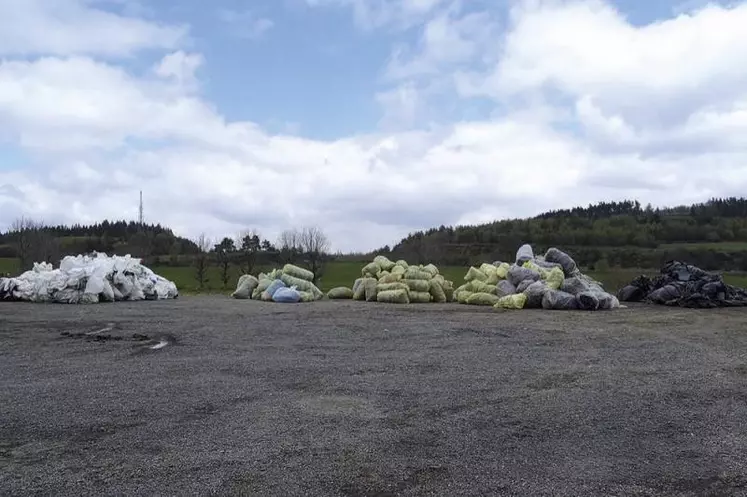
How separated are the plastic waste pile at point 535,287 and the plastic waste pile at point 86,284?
1338cm

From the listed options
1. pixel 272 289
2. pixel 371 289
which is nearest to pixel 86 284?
pixel 272 289

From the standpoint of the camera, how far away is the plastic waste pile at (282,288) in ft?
80.5

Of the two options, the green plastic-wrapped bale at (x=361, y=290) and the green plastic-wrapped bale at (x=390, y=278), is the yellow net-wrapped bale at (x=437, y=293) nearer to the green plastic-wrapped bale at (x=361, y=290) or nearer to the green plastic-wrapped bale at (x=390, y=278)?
the green plastic-wrapped bale at (x=390, y=278)

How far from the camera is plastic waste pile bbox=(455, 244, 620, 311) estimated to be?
819 inches

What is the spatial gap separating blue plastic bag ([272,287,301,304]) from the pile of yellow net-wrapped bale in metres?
2.52

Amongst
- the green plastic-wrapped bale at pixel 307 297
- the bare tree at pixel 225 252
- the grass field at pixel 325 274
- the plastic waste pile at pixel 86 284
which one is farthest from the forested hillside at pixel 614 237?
the plastic waste pile at pixel 86 284

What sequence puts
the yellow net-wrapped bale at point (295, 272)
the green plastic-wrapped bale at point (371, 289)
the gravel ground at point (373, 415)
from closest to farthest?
1. the gravel ground at point (373, 415)
2. the green plastic-wrapped bale at point (371, 289)
3. the yellow net-wrapped bale at point (295, 272)

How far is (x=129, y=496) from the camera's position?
174 inches

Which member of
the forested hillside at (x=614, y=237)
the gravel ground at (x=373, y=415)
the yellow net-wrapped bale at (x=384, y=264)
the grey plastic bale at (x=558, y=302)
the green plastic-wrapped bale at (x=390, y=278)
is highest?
the forested hillside at (x=614, y=237)

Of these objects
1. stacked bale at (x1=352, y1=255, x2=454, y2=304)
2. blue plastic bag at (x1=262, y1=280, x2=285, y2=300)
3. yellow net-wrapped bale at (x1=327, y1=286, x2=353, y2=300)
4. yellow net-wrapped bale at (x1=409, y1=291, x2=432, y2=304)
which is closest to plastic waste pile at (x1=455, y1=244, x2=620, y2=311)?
stacked bale at (x1=352, y1=255, x2=454, y2=304)

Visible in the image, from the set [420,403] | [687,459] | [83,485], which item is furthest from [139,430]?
[687,459]

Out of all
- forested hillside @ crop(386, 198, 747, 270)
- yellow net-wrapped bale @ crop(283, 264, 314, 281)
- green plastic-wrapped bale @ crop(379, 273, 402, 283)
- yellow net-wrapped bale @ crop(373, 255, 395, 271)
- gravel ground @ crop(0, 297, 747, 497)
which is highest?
forested hillside @ crop(386, 198, 747, 270)

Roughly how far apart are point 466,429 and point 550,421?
0.97 m

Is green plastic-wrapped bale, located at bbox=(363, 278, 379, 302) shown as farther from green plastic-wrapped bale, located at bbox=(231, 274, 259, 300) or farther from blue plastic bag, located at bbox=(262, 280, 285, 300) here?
green plastic-wrapped bale, located at bbox=(231, 274, 259, 300)
